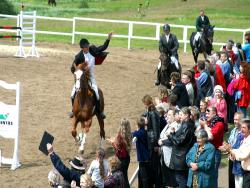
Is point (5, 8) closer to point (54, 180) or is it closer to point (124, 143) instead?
point (124, 143)

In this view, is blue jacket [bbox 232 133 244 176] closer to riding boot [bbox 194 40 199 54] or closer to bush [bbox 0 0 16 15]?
riding boot [bbox 194 40 199 54]

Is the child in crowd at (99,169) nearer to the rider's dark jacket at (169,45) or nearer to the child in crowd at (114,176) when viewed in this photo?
the child in crowd at (114,176)

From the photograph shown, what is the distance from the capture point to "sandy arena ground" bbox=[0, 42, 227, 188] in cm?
1666

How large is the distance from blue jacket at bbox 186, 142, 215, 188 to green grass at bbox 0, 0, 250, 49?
26689 millimetres

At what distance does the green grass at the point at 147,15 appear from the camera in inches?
1743

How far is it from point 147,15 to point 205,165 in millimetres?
49733

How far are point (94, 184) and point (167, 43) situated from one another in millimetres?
13043

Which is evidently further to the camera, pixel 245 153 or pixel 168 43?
pixel 168 43

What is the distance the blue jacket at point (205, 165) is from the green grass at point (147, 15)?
26.7m

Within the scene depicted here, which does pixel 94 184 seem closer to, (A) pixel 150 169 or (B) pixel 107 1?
(A) pixel 150 169

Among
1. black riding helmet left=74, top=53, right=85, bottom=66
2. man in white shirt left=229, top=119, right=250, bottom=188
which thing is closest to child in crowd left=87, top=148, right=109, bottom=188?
man in white shirt left=229, top=119, right=250, bottom=188

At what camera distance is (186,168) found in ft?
42.5

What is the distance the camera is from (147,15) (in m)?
60.9

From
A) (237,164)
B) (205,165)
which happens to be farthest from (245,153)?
(237,164)
